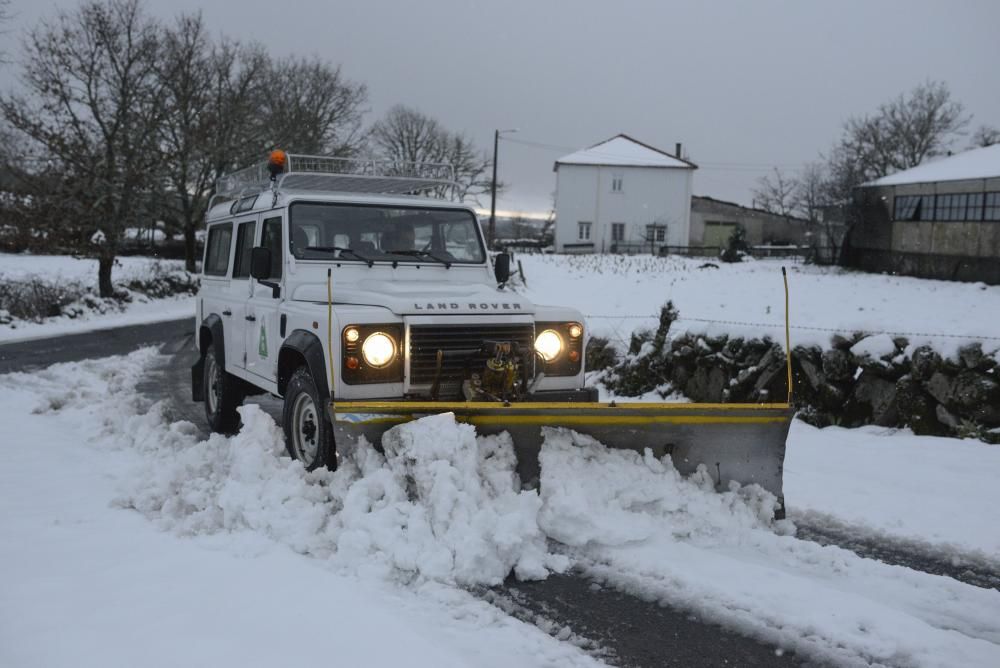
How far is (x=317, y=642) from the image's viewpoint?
3406 millimetres

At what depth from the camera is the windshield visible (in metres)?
6.31

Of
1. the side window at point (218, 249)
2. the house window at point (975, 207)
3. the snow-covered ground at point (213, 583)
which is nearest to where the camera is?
the snow-covered ground at point (213, 583)

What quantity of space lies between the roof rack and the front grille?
2.28 meters

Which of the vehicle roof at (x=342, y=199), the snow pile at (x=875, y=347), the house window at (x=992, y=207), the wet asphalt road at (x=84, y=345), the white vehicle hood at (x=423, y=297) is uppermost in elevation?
the house window at (x=992, y=207)

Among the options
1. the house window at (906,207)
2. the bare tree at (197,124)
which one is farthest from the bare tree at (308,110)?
the house window at (906,207)

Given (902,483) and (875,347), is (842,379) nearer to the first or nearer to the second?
(875,347)

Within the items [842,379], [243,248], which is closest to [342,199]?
[243,248]

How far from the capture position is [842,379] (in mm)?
8141

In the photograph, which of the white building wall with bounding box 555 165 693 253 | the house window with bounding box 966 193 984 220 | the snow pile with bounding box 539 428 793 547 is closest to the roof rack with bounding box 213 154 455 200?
the snow pile with bounding box 539 428 793 547

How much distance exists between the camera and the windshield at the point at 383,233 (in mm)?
6312

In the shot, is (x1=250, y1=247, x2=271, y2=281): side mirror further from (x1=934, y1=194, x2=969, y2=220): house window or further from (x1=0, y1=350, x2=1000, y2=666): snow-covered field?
(x1=934, y1=194, x2=969, y2=220): house window

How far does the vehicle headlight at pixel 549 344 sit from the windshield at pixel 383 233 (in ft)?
4.34

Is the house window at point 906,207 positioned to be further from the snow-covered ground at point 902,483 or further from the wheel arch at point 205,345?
the wheel arch at point 205,345

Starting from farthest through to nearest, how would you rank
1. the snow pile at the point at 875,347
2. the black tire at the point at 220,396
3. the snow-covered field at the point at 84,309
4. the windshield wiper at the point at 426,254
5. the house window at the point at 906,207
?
the house window at the point at 906,207 → the snow-covered field at the point at 84,309 → the snow pile at the point at 875,347 → the black tire at the point at 220,396 → the windshield wiper at the point at 426,254
